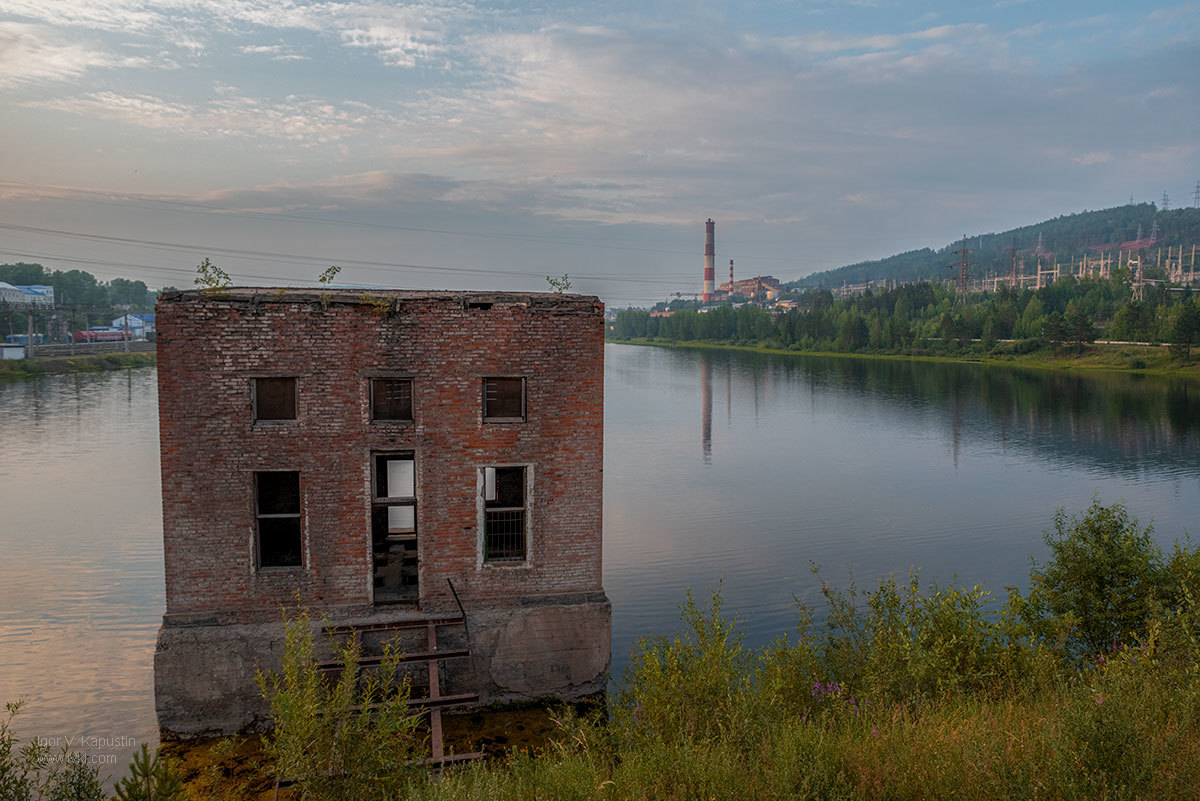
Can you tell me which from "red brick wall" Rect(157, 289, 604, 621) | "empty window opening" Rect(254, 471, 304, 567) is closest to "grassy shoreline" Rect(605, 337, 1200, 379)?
"red brick wall" Rect(157, 289, 604, 621)

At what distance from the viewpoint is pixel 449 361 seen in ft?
48.8

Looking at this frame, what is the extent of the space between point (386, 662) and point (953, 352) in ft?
397

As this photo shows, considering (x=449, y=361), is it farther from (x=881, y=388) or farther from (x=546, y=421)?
(x=881, y=388)

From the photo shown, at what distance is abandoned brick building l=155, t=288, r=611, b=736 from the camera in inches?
558

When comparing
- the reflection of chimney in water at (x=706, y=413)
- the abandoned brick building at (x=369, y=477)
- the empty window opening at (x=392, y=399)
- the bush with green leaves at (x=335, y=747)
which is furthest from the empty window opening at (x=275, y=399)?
the reflection of chimney in water at (x=706, y=413)

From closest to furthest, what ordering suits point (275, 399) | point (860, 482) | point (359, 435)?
1. point (275, 399)
2. point (359, 435)
3. point (860, 482)

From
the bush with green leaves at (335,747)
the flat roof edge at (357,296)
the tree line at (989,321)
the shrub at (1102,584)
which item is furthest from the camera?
the tree line at (989,321)

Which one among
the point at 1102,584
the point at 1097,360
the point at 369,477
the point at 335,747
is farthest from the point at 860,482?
the point at 1097,360

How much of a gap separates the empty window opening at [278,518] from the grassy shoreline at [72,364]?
68.8 metres

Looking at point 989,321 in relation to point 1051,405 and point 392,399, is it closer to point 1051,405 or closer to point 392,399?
point 1051,405

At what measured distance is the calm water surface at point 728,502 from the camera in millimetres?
20250

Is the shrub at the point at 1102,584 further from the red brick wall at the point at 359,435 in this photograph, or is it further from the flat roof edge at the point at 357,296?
the flat roof edge at the point at 357,296

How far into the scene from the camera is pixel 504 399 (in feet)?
50.3

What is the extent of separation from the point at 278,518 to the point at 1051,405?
67.4 meters
